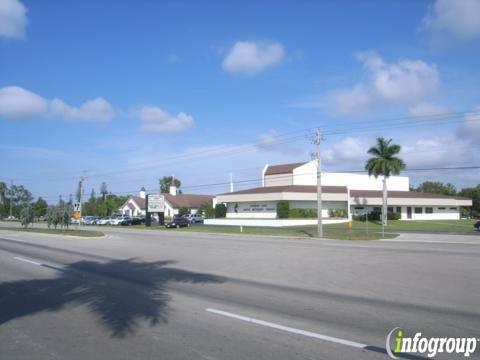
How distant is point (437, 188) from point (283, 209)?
76.3 metres

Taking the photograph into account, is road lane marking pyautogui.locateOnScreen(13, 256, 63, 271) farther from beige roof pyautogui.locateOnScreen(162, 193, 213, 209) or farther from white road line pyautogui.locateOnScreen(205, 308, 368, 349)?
beige roof pyautogui.locateOnScreen(162, 193, 213, 209)

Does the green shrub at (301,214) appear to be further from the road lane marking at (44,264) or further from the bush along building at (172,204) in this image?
the road lane marking at (44,264)

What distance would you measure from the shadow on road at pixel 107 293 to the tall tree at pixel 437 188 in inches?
4806

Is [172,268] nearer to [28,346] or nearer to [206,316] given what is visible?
[206,316]

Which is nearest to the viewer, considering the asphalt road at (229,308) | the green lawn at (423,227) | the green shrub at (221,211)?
the asphalt road at (229,308)

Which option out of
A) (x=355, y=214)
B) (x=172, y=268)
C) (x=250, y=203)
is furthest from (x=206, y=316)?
(x=355, y=214)

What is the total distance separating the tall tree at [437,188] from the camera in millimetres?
127375

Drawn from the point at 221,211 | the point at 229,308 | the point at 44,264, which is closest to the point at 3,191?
the point at 221,211

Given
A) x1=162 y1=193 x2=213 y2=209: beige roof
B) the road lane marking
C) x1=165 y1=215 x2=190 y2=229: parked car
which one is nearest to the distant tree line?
x1=162 y1=193 x2=213 y2=209: beige roof

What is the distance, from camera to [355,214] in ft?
257

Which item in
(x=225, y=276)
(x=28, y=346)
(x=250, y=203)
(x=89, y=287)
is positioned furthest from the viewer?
(x=250, y=203)

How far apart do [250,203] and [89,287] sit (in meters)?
62.0

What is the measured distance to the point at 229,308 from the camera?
10156 mm

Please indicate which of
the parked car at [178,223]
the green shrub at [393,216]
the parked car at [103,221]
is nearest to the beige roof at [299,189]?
the green shrub at [393,216]
